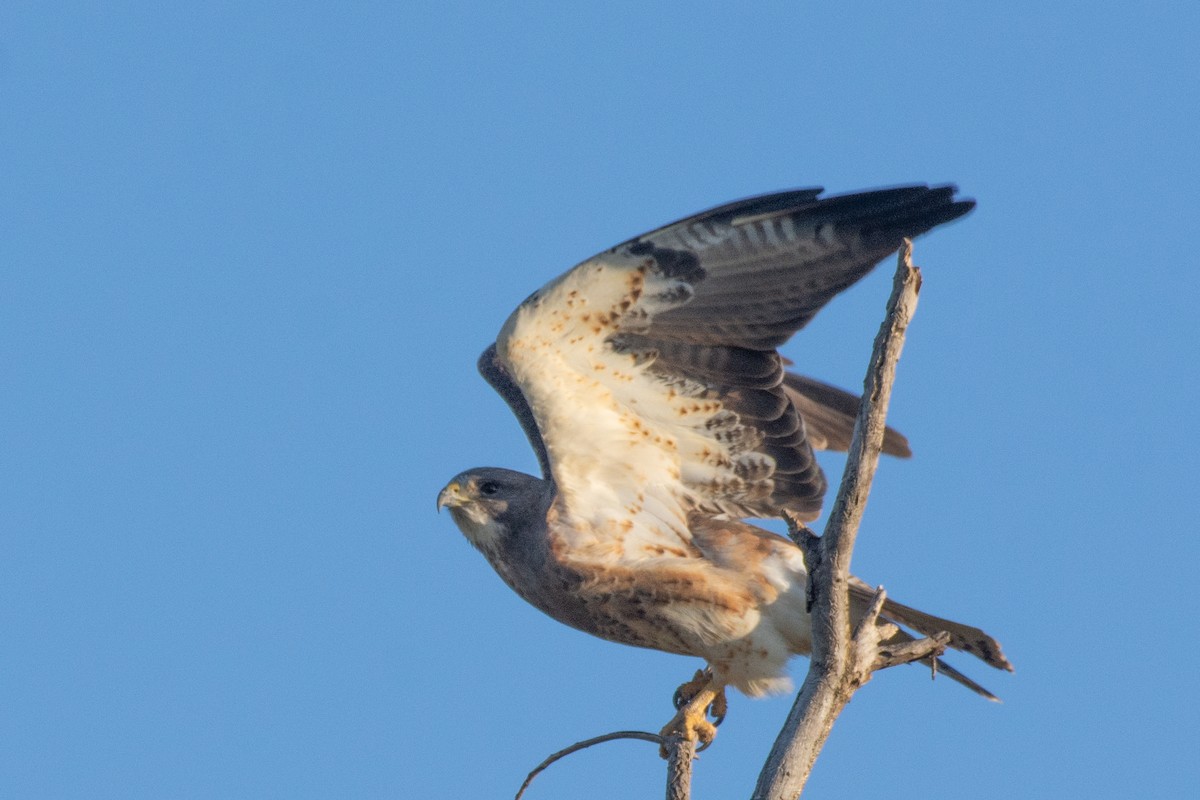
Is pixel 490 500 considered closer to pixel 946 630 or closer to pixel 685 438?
pixel 685 438

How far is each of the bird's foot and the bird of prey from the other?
0.08 metres

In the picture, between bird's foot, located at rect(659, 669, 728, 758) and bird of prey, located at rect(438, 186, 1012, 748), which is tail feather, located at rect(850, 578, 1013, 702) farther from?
bird's foot, located at rect(659, 669, 728, 758)

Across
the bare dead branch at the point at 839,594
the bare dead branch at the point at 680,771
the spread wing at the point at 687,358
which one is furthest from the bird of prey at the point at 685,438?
the bare dead branch at the point at 839,594

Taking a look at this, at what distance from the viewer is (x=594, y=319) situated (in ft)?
20.2

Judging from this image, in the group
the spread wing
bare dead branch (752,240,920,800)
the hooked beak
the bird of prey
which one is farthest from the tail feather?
the hooked beak

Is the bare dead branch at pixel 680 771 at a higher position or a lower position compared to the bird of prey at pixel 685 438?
lower

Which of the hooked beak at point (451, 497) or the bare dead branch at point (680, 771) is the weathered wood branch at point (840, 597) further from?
the hooked beak at point (451, 497)

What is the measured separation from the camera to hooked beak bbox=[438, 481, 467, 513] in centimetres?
688

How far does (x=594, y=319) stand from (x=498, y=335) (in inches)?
16.0

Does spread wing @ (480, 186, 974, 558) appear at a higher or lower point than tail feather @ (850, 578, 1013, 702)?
higher

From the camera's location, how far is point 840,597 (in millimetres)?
4594

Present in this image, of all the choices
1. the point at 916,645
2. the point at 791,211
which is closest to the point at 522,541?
the point at 791,211

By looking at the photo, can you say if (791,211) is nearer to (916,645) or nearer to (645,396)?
(645,396)

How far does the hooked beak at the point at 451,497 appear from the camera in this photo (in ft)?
22.6
